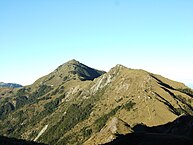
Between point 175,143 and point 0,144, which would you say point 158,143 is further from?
point 0,144

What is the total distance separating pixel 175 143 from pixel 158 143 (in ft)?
36.6

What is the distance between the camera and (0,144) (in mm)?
194750

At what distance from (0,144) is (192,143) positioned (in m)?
113

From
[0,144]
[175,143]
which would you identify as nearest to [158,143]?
[175,143]

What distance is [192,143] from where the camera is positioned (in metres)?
189

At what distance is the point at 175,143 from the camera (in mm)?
192500

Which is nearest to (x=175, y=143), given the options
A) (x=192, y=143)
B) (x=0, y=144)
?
(x=192, y=143)

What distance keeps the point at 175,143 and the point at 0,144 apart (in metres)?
104

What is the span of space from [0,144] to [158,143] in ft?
313

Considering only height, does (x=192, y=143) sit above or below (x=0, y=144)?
above

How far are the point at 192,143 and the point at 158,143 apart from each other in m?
20.7

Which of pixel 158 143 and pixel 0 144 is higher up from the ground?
pixel 158 143

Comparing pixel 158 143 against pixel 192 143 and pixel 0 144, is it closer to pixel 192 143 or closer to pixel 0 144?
pixel 192 143
